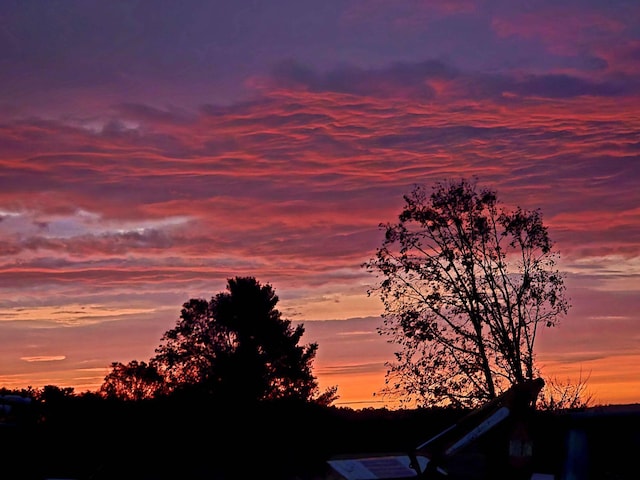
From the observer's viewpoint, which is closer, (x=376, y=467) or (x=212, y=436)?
(x=376, y=467)

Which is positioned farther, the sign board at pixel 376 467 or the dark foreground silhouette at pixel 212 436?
the dark foreground silhouette at pixel 212 436

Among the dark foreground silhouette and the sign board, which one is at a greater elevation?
the dark foreground silhouette

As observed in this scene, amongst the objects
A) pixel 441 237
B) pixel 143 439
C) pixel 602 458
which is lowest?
pixel 602 458

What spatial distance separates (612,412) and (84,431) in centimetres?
2106

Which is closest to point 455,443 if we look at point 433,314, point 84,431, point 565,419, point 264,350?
point 565,419

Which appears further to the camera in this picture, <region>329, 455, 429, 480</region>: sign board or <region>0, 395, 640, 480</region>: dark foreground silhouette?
<region>0, 395, 640, 480</region>: dark foreground silhouette

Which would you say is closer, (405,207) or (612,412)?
(612,412)

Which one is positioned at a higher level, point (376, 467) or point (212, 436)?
point (212, 436)

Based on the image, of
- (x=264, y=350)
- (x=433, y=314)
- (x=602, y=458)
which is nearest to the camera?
(x=602, y=458)

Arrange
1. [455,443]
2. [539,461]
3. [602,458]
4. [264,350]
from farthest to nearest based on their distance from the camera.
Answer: [264,350], [455,443], [539,461], [602,458]

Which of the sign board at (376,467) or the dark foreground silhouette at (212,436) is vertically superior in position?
the dark foreground silhouette at (212,436)

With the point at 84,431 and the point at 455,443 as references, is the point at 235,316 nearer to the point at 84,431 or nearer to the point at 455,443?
the point at 84,431

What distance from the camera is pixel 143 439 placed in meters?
26.8

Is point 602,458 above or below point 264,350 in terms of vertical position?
below
